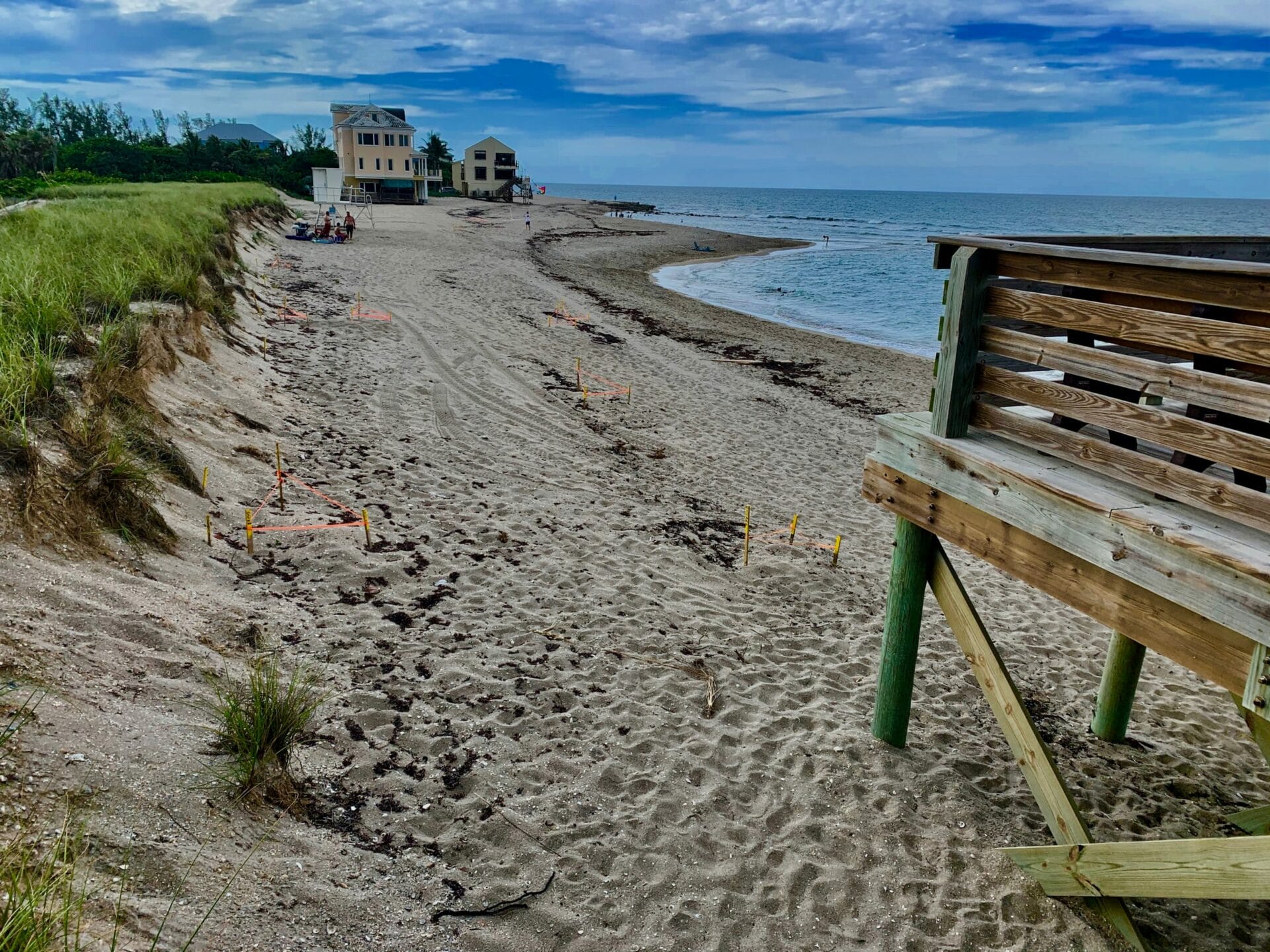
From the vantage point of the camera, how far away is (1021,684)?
5984 mm

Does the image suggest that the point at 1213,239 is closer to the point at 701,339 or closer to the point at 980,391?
the point at 980,391

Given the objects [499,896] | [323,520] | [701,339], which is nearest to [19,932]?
[499,896]

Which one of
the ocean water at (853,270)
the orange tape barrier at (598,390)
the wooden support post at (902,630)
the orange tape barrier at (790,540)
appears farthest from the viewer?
the ocean water at (853,270)

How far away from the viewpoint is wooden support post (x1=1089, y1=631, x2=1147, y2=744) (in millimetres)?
5148

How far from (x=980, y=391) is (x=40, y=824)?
3.98 metres

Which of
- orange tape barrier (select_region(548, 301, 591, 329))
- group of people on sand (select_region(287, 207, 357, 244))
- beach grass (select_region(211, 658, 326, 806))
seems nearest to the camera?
beach grass (select_region(211, 658, 326, 806))

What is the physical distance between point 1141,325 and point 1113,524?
2.41 feet

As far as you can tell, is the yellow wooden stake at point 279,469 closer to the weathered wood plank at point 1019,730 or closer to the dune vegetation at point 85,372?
the dune vegetation at point 85,372

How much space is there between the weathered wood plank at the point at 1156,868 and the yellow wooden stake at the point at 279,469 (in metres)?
→ 5.89

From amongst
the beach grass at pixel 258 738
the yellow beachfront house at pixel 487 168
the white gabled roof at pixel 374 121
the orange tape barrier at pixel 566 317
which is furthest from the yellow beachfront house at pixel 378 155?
the beach grass at pixel 258 738

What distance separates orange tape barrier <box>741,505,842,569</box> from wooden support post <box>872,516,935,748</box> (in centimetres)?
260

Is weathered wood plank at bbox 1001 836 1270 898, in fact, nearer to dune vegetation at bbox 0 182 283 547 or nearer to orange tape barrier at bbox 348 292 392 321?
dune vegetation at bbox 0 182 283 547

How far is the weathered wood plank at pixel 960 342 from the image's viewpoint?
353 cm

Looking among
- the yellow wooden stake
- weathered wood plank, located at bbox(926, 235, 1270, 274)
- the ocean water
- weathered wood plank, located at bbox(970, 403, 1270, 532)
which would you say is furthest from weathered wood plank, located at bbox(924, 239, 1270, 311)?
the ocean water
